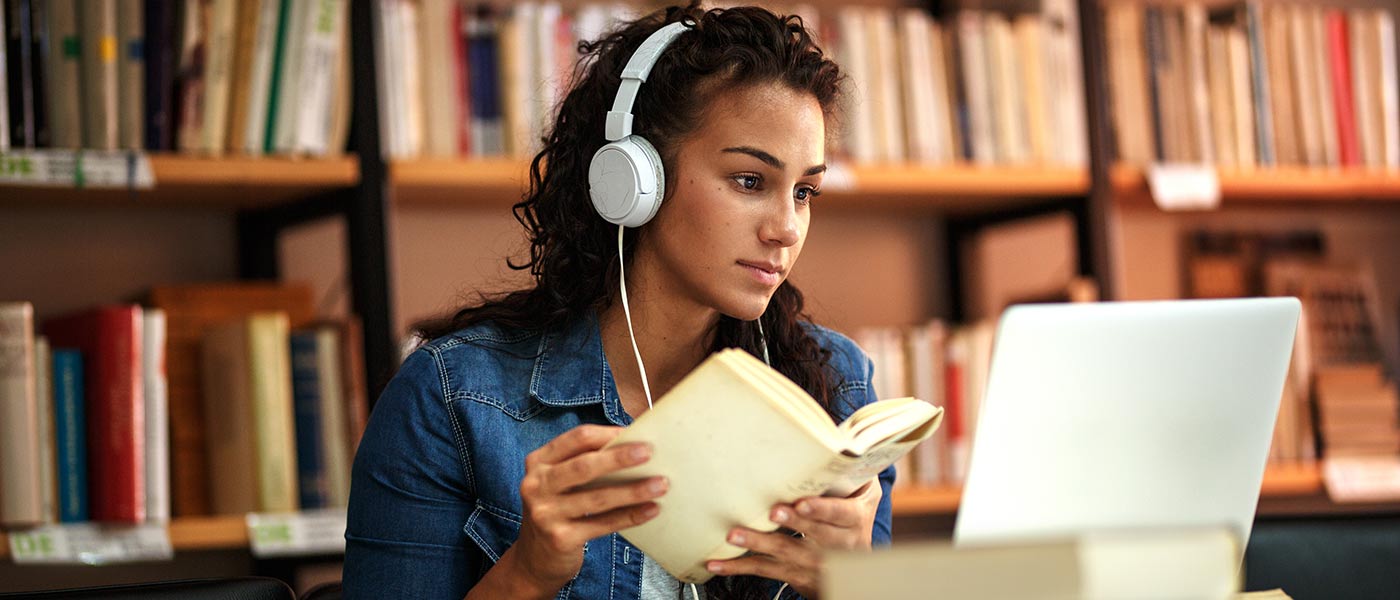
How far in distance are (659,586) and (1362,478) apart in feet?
5.20

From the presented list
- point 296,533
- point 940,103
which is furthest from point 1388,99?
point 296,533

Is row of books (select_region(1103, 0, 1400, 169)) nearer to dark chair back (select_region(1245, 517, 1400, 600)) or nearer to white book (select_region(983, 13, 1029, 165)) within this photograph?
white book (select_region(983, 13, 1029, 165))

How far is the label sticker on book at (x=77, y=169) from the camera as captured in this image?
63.8 inches

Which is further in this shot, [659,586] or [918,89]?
[918,89]

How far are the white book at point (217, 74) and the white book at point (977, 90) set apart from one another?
1.14 meters

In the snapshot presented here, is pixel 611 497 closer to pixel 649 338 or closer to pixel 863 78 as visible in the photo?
pixel 649 338

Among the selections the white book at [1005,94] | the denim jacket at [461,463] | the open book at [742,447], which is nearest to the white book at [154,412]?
the denim jacket at [461,463]

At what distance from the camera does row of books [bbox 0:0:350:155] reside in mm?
1666

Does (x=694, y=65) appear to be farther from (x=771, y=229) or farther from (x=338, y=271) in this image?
(x=338, y=271)

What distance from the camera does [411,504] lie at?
3.92 ft

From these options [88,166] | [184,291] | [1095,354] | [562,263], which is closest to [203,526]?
[184,291]

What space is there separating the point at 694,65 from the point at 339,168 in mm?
692

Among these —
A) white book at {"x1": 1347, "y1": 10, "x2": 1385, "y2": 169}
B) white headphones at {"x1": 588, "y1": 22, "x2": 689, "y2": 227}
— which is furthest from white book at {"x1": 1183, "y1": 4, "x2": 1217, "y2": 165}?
white headphones at {"x1": 588, "y1": 22, "x2": 689, "y2": 227}

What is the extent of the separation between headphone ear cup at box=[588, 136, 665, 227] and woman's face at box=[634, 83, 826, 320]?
4cm
